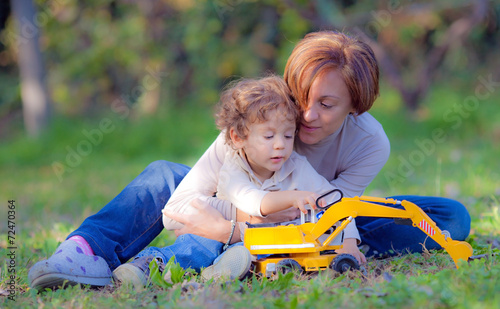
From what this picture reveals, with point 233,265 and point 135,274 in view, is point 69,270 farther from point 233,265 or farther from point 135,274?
point 233,265

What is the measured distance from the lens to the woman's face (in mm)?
2531

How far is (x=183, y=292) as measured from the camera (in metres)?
2.17

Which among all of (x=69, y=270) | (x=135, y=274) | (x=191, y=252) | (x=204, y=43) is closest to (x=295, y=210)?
(x=191, y=252)

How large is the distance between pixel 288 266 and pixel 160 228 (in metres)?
0.87

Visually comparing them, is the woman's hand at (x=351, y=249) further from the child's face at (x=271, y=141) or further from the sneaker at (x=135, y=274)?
the sneaker at (x=135, y=274)

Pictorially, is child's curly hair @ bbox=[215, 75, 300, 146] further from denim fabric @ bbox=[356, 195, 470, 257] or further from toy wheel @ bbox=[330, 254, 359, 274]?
denim fabric @ bbox=[356, 195, 470, 257]

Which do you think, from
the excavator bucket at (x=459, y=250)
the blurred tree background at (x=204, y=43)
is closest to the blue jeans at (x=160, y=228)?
the excavator bucket at (x=459, y=250)

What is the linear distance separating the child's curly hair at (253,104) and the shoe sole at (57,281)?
93 cm

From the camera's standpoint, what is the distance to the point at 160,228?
2.82 metres

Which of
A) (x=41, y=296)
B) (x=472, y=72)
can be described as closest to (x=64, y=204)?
(x=41, y=296)

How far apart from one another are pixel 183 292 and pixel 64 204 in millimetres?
3139

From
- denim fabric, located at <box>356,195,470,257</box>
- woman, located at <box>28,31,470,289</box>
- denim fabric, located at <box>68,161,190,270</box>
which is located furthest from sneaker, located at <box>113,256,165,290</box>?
denim fabric, located at <box>356,195,470,257</box>

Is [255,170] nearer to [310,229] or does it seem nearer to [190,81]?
[310,229]

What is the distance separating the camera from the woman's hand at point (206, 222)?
8.31 ft
